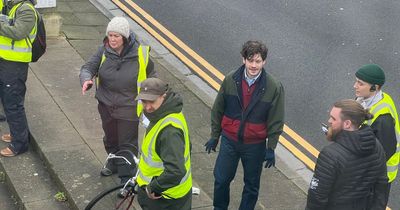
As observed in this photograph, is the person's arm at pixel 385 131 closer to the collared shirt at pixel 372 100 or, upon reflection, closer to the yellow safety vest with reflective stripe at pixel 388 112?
the yellow safety vest with reflective stripe at pixel 388 112

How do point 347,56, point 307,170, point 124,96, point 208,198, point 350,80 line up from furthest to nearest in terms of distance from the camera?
point 347,56 → point 350,80 → point 307,170 → point 208,198 → point 124,96

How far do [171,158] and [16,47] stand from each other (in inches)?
109

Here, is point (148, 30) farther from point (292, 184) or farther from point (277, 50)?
point (292, 184)

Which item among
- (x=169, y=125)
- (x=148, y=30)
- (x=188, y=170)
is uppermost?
(x=169, y=125)

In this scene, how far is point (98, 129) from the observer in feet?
27.5

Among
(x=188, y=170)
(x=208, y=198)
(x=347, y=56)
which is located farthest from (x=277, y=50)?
(x=188, y=170)

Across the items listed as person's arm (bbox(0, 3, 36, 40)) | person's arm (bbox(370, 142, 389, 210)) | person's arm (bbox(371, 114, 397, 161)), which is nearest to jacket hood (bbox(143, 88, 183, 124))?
person's arm (bbox(370, 142, 389, 210))

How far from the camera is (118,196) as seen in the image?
6.68 m

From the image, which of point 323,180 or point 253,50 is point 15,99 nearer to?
point 253,50

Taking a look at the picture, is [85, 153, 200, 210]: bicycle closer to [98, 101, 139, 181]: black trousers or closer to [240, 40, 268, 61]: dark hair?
[98, 101, 139, 181]: black trousers

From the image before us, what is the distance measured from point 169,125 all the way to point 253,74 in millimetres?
1238

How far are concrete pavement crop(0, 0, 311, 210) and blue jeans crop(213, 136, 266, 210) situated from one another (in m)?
0.36

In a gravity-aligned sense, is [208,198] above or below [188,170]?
below

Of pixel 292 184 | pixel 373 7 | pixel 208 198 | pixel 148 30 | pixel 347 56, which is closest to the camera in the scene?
pixel 208 198
